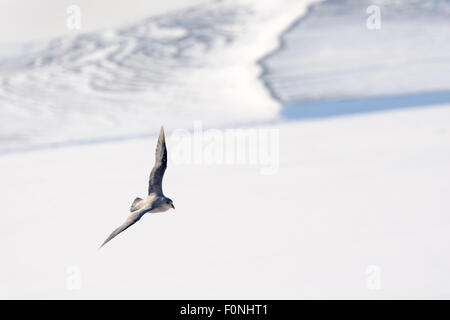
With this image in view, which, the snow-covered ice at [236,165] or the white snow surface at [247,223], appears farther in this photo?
the snow-covered ice at [236,165]

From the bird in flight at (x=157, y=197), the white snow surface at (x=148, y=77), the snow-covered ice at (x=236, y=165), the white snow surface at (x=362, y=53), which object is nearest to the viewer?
the bird in flight at (x=157, y=197)

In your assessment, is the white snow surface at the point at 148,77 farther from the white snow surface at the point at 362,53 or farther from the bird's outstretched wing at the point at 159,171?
the bird's outstretched wing at the point at 159,171

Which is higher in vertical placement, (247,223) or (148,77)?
(148,77)

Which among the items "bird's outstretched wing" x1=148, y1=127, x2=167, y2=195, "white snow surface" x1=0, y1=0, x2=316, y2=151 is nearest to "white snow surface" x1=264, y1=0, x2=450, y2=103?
"white snow surface" x1=0, y1=0, x2=316, y2=151

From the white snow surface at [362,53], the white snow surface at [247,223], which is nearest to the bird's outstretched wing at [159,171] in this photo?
the white snow surface at [247,223]

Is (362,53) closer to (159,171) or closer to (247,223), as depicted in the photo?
(247,223)

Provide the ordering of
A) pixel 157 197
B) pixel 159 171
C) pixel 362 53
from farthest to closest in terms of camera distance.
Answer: pixel 362 53 < pixel 159 171 < pixel 157 197

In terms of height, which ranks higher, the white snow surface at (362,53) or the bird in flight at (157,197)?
the white snow surface at (362,53)

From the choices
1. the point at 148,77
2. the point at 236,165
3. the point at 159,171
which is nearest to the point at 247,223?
the point at 236,165

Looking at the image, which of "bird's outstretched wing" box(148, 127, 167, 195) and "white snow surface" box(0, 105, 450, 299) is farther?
"white snow surface" box(0, 105, 450, 299)

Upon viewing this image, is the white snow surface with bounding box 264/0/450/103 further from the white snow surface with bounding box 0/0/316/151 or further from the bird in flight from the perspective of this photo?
the bird in flight

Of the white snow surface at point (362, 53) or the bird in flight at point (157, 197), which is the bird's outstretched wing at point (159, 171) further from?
the white snow surface at point (362, 53)

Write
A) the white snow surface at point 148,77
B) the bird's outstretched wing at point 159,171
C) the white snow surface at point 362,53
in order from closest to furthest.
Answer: the bird's outstretched wing at point 159,171 < the white snow surface at point 148,77 < the white snow surface at point 362,53

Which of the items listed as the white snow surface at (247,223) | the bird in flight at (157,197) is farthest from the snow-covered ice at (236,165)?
the bird in flight at (157,197)
